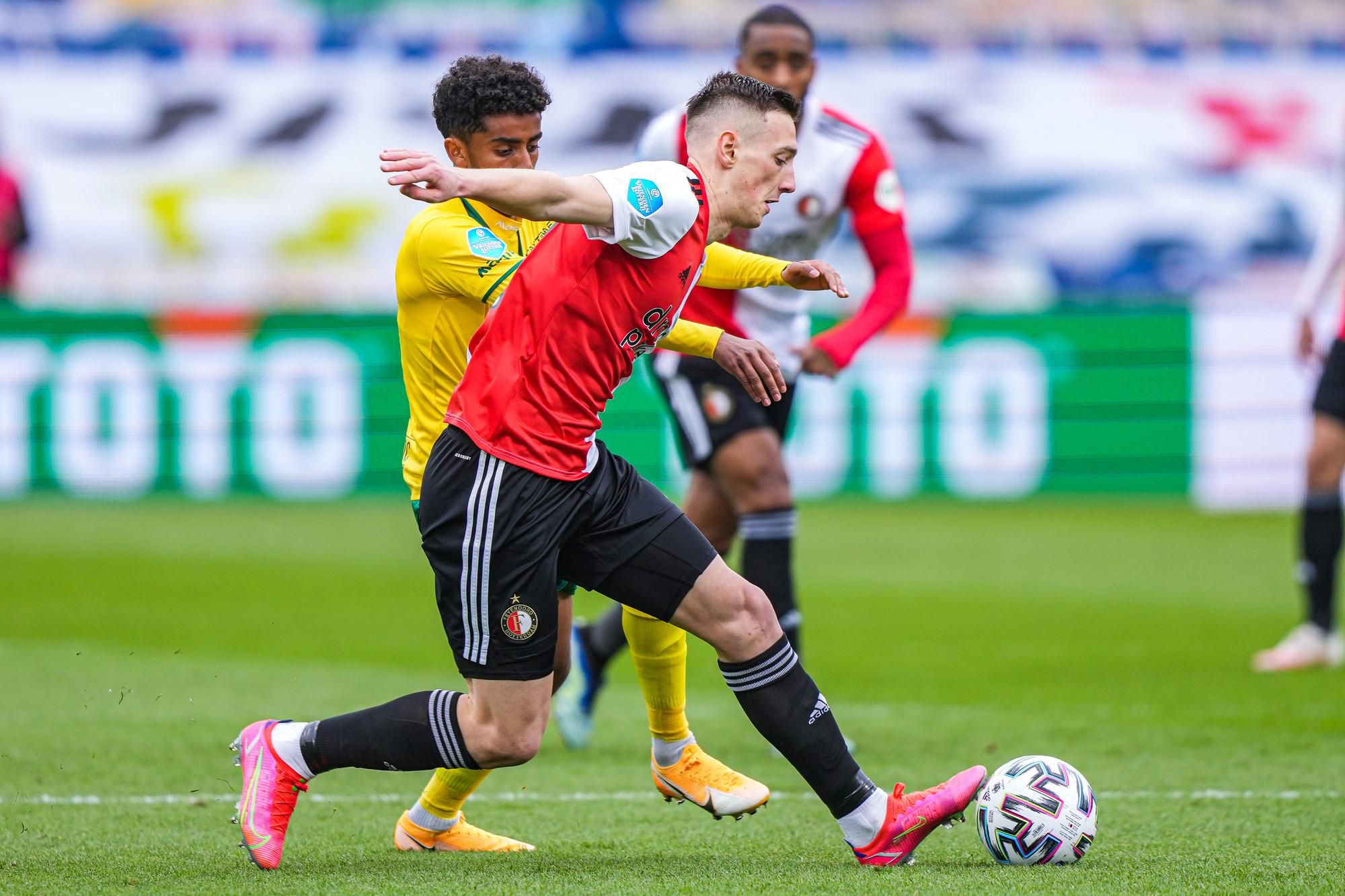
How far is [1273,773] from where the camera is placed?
5.50 metres

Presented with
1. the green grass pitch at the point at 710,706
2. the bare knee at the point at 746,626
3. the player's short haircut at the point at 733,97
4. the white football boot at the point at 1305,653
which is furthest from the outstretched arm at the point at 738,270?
the white football boot at the point at 1305,653

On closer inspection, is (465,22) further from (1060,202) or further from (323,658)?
(323,658)

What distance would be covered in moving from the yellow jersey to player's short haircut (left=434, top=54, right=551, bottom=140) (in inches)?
7.8

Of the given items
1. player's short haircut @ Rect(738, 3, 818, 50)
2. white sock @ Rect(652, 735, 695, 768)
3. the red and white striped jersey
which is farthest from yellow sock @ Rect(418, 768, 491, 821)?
player's short haircut @ Rect(738, 3, 818, 50)

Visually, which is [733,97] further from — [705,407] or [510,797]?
[510,797]

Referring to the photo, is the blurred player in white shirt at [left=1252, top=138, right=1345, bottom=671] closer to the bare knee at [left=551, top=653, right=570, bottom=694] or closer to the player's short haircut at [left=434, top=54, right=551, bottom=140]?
the bare knee at [left=551, top=653, right=570, bottom=694]

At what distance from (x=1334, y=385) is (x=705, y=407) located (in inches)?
121

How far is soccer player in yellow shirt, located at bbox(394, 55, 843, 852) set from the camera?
4395mm

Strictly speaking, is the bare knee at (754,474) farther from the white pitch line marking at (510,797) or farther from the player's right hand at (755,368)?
the player's right hand at (755,368)

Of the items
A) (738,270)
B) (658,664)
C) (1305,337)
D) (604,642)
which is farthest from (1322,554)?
(738,270)

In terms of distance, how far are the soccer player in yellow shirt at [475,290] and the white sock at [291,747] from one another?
1.21ft

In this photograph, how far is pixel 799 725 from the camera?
4.21 metres

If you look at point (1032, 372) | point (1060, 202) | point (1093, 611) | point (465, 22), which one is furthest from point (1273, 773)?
point (465, 22)

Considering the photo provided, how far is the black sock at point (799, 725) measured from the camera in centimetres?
420
